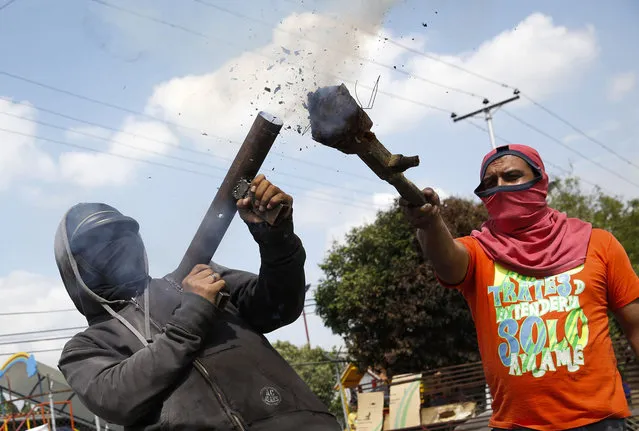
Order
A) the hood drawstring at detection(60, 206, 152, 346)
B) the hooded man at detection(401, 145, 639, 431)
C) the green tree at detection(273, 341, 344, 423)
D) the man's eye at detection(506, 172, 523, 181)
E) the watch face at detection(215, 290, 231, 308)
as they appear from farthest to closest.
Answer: the green tree at detection(273, 341, 344, 423) < the man's eye at detection(506, 172, 523, 181) < the hooded man at detection(401, 145, 639, 431) < the hood drawstring at detection(60, 206, 152, 346) < the watch face at detection(215, 290, 231, 308)

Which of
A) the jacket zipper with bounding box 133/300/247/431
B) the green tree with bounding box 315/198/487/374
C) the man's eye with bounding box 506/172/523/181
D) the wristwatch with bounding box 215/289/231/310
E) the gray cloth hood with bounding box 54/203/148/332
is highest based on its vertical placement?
the green tree with bounding box 315/198/487/374

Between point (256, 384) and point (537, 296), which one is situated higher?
point (537, 296)

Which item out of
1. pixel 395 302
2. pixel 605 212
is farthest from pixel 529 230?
pixel 605 212

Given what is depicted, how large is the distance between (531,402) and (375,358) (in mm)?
18061

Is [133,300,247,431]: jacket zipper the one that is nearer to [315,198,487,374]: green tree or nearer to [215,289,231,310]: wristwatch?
[215,289,231,310]: wristwatch

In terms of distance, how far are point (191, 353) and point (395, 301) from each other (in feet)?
61.3

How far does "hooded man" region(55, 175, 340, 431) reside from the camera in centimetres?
233

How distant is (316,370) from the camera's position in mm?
50812

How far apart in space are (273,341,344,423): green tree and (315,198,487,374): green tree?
67.8 ft

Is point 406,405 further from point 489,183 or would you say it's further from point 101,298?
point 101,298

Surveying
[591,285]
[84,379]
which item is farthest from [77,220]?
[591,285]

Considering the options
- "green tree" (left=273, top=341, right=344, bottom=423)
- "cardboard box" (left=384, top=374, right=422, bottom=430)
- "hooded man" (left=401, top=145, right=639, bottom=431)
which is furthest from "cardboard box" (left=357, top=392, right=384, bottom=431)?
"green tree" (left=273, top=341, right=344, bottom=423)

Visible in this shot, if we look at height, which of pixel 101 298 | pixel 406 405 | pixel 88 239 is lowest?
pixel 406 405

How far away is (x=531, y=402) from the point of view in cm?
315
